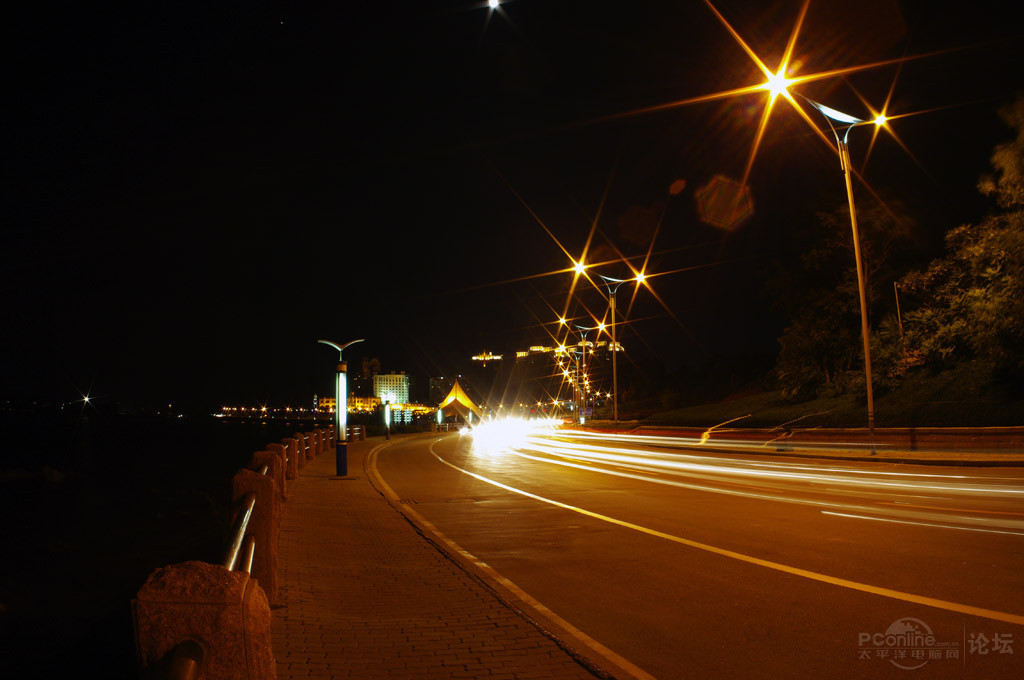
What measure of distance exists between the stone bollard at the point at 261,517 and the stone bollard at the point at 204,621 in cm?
347

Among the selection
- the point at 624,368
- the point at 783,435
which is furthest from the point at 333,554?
the point at 624,368

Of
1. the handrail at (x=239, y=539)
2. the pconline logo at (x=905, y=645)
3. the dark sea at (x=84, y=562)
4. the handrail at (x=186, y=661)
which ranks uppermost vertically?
the handrail at (x=239, y=539)

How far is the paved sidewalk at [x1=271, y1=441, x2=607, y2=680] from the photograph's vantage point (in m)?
4.81

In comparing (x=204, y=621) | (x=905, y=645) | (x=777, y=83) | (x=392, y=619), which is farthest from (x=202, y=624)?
(x=777, y=83)

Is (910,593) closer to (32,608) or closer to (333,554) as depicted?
(333,554)

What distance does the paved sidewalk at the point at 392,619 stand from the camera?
4809 millimetres

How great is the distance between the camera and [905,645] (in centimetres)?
509

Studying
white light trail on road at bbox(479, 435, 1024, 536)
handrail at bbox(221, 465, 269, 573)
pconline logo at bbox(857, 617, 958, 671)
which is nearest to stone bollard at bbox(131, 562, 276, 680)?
handrail at bbox(221, 465, 269, 573)

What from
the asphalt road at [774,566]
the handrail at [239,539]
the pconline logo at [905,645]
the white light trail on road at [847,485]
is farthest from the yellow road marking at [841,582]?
the handrail at [239,539]

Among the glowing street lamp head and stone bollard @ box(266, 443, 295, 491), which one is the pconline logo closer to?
stone bollard @ box(266, 443, 295, 491)

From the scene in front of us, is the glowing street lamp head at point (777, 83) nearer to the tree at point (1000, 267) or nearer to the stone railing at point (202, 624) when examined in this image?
the tree at point (1000, 267)

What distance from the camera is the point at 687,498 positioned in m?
14.1

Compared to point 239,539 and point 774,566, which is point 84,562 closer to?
point 239,539

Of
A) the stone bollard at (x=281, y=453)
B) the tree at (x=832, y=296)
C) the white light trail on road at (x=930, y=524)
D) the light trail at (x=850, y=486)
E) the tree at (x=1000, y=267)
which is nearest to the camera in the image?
the white light trail on road at (x=930, y=524)
